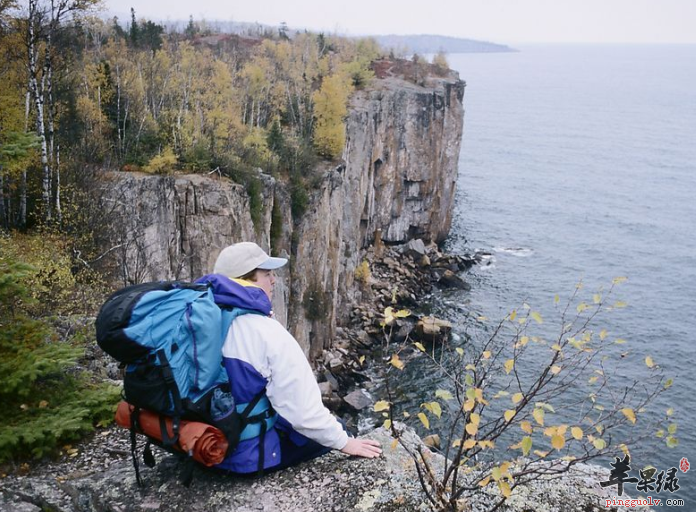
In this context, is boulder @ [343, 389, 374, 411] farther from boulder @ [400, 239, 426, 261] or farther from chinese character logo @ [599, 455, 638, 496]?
chinese character logo @ [599, 455, 638, 496]

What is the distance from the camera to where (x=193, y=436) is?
4.99 meters

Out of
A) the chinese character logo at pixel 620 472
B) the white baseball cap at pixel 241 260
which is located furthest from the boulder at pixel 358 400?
the white baseball cap at pixel 241 260

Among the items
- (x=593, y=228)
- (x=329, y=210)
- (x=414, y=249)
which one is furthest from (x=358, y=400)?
(x=593, y=228)

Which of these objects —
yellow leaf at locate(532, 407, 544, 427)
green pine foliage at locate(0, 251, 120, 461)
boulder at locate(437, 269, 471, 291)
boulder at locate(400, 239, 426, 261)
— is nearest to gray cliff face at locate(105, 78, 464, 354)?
boulder at locate(400, 239, 426, 261)

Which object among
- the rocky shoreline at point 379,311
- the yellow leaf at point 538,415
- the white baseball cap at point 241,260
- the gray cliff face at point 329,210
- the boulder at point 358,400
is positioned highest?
the white baseball cap at point 241,260

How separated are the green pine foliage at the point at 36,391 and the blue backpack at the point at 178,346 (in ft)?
7.50

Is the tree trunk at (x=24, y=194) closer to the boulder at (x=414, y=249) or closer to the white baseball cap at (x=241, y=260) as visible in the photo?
the white baseball cap at (x=241, y=260)

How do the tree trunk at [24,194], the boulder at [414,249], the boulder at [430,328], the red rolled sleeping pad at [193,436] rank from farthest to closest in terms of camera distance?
the boulder at [414,249] → the boulder at [430,328] → the tree trunk at [24,194] → the red rolled sleeping pad at [193,436]

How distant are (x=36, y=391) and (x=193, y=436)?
3660 millimetres

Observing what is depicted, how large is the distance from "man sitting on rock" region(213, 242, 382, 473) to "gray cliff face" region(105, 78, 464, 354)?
17217mm

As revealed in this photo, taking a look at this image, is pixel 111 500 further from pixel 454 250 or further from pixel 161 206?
pixel 454 250

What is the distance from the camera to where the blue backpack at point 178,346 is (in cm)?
476

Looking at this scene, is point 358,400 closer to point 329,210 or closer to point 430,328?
point 430,328

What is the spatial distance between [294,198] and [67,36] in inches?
607
